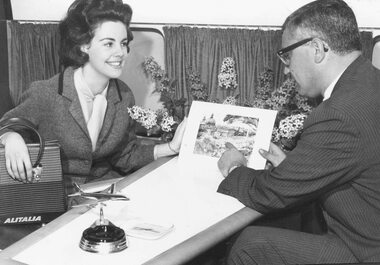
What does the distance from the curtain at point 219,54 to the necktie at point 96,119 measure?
95 centimetres

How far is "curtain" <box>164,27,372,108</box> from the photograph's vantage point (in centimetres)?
370

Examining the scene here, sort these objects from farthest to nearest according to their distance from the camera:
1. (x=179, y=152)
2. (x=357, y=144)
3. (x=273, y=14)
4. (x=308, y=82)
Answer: (x=273, y=14)
(x=179, y=152)
(x=308, y=82)
(x=357, y=144)

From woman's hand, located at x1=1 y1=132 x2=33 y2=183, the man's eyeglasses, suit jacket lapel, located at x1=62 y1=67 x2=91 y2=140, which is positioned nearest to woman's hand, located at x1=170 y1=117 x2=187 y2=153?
suit jacket lapel, located at x1=62 y1=67 x2=91 y2=140

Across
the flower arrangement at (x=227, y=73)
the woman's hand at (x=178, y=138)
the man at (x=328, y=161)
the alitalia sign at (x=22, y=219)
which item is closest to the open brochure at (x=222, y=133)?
the woman's hand at (x=178, y=138)

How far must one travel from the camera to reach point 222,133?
2805mm

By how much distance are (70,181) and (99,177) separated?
244mm

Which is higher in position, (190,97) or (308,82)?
(308,82)

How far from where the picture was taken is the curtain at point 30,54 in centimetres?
442

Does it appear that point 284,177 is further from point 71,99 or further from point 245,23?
point 245,23

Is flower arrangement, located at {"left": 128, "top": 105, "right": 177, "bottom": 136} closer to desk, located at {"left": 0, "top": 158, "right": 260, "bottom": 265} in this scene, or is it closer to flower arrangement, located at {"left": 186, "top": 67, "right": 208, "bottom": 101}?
flower arrangement, located at {"left": 186, "top": 67, "right": 208, "bottom": 101}

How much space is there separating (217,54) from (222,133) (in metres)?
1.19

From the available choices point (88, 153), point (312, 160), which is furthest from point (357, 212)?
point (88, 153)

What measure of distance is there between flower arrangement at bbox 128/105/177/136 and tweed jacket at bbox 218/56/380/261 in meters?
1.18

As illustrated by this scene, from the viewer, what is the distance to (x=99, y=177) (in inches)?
129
